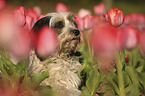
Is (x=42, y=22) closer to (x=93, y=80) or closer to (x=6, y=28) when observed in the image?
(x=93, y=80)

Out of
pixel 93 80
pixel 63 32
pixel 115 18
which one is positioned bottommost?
pixel 93 80

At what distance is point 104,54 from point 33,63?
4.36 ft

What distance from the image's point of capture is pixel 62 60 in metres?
2.03

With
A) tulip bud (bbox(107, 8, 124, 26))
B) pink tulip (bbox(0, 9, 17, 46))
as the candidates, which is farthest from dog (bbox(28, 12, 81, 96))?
pink tulip (bbox(0, 9, 17, 46))

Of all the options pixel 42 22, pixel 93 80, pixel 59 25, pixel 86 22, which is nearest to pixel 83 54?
pixel 86 22

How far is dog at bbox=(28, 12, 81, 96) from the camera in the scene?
1842 mm

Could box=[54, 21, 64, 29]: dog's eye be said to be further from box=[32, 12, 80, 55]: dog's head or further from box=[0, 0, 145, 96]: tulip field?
box=[0, 0, 145, 96]: tulip field

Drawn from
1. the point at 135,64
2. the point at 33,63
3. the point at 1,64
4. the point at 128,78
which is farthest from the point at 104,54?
the point at 135,64

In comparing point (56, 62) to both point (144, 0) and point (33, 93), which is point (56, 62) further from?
point (144, 0)

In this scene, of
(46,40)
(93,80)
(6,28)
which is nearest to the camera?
(6,28)

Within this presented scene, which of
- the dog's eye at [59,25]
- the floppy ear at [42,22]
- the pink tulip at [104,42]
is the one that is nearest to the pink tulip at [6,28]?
the pink tulip at [104,42]

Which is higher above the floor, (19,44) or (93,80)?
(19,44)

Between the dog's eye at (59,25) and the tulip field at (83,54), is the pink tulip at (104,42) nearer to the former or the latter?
the tulip field at (83,54)

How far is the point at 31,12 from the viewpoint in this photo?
2.35 m
